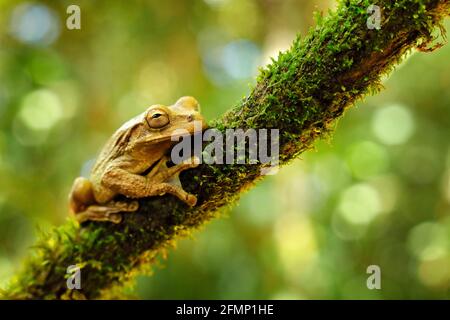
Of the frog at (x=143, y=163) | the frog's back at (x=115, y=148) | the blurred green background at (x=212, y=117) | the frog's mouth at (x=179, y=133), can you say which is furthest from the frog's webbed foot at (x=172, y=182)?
A: the blurred green background at (x=212, y=117)

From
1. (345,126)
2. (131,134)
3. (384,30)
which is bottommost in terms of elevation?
(131,134)

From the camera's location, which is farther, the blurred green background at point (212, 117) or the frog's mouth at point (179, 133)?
the blurred green background at point (212, 117)

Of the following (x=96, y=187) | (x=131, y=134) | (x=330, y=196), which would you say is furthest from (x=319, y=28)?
(x=330, y=196)

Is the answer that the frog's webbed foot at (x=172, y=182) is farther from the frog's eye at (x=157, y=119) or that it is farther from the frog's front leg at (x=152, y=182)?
the frog's eye at (x=157, y=119)

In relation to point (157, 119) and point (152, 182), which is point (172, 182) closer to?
point (152, 182)

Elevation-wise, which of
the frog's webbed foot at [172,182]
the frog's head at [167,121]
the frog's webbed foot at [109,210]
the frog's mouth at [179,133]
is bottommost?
the frog's webbed foot at [109,210]

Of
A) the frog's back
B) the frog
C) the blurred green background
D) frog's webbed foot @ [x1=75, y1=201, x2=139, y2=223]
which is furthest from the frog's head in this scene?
the blurred green background

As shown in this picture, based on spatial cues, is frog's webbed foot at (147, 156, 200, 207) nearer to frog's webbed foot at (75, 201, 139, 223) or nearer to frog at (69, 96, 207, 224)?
frog at (69, 96, 207, 224)
